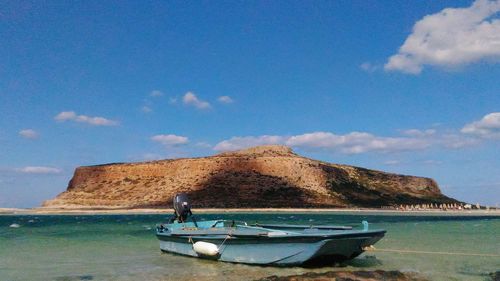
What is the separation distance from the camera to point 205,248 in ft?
65.1

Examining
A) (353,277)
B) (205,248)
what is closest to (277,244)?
(353,277)

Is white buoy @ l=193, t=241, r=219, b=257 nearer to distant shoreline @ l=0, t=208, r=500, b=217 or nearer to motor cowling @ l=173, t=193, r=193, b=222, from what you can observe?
motor cowling @ l=173, t=193, r=193, b=222

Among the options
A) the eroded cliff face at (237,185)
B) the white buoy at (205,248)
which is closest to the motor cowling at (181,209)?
the white buoy at (205,248)

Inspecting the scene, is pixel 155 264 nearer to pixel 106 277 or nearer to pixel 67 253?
pixel 106 277

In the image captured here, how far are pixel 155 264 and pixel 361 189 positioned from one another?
355 ft

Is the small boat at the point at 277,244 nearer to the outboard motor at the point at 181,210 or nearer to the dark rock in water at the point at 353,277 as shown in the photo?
the dark rock in water at the point at 353,277

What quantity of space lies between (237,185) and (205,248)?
317 ft

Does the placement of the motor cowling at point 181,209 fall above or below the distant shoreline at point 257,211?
below

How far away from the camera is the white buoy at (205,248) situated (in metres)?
19.5

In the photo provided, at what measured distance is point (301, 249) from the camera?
17.0 meters

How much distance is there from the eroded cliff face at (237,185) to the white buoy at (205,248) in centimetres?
8622

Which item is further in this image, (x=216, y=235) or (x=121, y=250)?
(x=121, y=250)

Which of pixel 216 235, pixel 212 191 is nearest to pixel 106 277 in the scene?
pixel 216 235

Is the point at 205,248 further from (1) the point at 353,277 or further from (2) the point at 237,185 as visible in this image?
(2) the point at 237,185
